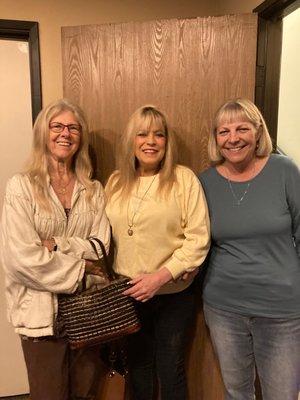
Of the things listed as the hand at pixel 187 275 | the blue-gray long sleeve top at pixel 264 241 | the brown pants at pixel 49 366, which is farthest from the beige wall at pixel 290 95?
the brown pants at pixel 49 366

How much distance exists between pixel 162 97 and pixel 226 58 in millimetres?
318

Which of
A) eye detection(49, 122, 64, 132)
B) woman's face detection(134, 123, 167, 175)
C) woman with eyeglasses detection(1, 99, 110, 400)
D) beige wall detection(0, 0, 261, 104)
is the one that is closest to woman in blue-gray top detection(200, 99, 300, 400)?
woman's face detection(134, 123, 167, 175)

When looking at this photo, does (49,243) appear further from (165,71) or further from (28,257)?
(165,71)

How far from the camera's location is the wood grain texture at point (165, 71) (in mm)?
1564

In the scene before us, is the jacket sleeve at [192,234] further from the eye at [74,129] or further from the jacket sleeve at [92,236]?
the eye at [74,129]

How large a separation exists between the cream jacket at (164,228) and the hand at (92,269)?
0.33ft

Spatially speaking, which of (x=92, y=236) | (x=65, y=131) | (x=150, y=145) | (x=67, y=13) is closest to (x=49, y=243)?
(x=92, y=236)

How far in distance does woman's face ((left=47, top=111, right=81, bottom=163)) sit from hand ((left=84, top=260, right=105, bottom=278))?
1.34 ft

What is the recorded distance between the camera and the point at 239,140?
1.29 metres

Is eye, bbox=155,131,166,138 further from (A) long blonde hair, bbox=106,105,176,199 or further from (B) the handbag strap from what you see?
(B) the handbag strap

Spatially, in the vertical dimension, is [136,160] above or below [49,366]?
above

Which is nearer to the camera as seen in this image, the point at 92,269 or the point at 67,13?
the point at 92,269

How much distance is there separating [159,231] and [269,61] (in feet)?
2.90

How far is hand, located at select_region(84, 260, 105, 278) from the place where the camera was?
136cm
